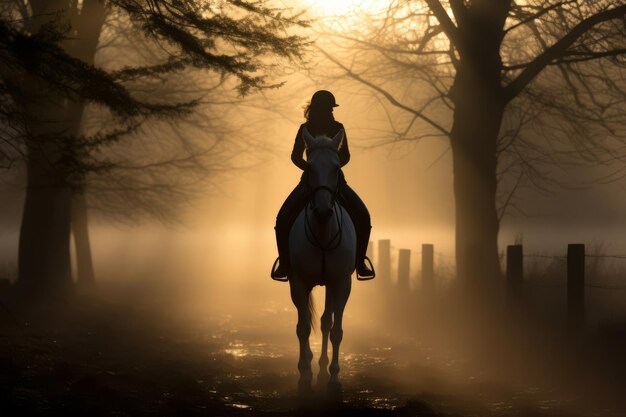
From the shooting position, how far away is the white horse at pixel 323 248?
339 inches

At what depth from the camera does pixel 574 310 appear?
522 inches

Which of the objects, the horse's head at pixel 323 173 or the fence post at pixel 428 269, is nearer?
the horse's head at pixel 323 173

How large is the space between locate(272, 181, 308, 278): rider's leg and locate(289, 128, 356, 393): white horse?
0.11 metres

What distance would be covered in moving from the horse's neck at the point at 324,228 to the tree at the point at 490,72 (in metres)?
7.37

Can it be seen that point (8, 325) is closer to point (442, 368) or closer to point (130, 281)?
point (442, 368)

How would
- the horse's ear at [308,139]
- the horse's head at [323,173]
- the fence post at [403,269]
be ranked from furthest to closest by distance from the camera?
1. the fence post at [403,269]
2. the horse's ear at [308,139]
3. the horse's head at [323,173]

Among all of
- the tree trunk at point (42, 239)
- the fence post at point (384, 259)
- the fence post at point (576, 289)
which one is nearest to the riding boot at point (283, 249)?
the fence post at point (576, 289)

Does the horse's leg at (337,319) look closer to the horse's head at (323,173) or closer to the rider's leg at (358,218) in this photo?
the rider's leg at (358,218)

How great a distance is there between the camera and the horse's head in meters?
8.50

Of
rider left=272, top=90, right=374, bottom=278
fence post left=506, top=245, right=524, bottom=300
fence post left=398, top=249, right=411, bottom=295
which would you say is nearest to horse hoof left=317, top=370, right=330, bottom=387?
rider left=272, top=90, right=374, bottom=278

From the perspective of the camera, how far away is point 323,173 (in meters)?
8.57

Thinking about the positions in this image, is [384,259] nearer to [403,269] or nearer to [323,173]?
[403,269]

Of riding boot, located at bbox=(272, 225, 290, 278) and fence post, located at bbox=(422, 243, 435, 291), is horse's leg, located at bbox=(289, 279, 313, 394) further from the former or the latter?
fence post, located at bbox=(422, 243, 435, 291)

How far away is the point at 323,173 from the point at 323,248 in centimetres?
111
